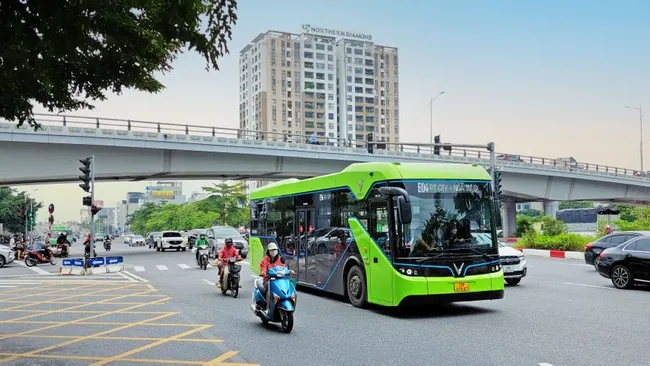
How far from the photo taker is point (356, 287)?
13000 millimetres

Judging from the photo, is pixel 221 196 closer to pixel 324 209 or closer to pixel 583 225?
pixel 583 225

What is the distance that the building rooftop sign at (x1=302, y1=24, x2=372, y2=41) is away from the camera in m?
142

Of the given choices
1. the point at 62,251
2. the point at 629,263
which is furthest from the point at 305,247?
the point at 62,251

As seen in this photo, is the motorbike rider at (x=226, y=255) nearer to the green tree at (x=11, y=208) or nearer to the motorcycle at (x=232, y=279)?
the motorcycle at (x=232, y=279)

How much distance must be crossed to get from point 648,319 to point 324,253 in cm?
676

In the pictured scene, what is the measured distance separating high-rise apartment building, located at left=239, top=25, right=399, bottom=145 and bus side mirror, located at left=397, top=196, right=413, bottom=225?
409ft

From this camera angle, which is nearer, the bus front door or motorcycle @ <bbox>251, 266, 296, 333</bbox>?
motorcycle @ <bbox>251, 266, 296, 333</bbox>

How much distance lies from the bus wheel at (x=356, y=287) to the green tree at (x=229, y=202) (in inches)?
2521

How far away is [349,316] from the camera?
11758mm

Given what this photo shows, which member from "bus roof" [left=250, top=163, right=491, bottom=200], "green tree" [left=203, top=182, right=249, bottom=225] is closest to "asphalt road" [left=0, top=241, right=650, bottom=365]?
"bus roof" [left=250, top=163, right=491, bottom=200]

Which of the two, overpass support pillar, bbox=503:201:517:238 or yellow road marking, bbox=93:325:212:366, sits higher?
overpass support pillar, bbox=503:201:517:238

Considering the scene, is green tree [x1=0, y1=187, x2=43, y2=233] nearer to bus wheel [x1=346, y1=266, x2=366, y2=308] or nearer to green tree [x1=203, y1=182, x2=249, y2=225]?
green tree [x1=203, y1=182, x2=249, y2=225]

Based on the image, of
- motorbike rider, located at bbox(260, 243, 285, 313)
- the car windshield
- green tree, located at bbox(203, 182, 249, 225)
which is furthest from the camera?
green tree, located at bbox(203, 182, 249, 225)

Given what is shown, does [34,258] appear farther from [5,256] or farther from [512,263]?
Result: [512,263]
